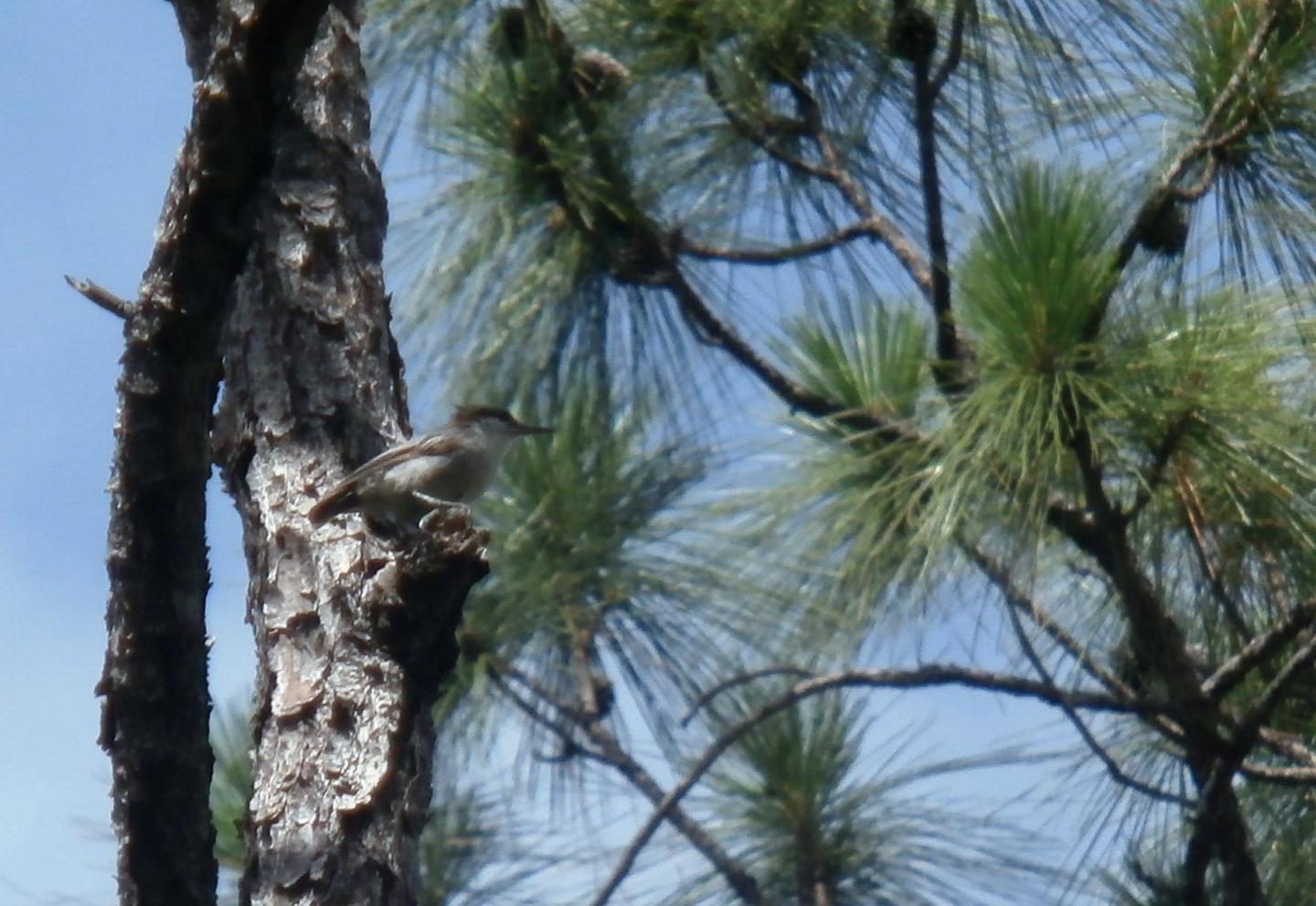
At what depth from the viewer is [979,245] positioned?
2.54 meters

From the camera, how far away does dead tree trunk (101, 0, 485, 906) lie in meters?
1.56

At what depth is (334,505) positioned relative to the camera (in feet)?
6.86

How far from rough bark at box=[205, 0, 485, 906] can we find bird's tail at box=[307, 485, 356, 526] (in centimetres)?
1

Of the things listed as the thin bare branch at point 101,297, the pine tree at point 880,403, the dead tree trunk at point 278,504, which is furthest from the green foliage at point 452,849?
the thin bare branch at point 101,297

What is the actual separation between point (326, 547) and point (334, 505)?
47 millimetres

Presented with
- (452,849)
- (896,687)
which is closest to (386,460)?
(896,687)

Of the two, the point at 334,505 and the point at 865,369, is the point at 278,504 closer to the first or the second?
the point at 334,505

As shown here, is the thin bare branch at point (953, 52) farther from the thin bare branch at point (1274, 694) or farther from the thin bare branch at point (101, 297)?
the thin bare branch at point (101, 297)

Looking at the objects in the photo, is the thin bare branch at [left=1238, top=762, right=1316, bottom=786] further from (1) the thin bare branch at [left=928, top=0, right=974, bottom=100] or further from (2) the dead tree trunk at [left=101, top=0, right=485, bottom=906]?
(2) the dead tree trunk at [left=101, top=0, right=485, bottom=906]

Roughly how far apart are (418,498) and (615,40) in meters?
1.17

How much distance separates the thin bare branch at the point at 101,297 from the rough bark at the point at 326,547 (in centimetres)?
16

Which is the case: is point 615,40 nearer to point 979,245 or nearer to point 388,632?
point 979,245

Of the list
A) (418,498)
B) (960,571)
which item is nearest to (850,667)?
(960,571)

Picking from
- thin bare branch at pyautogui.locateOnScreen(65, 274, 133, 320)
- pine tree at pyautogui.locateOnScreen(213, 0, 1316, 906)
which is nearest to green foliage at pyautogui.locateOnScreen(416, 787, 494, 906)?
pine tree at pyautogui.locateOnScreen(213, 0, 1316, 906)
